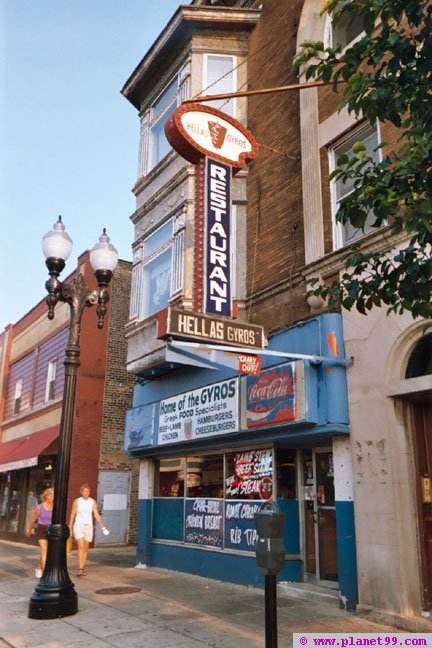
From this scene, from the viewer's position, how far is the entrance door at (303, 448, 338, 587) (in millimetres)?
9555

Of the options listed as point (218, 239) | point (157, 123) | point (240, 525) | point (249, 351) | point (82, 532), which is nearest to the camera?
point (249, 351)

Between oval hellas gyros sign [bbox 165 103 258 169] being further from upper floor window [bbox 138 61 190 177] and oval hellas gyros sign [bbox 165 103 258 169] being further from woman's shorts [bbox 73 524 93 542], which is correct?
woman's shorts [bbox 73 524 93 542]

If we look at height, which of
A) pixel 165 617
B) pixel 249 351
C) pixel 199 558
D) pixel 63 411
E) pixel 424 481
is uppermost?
pixel 249 351

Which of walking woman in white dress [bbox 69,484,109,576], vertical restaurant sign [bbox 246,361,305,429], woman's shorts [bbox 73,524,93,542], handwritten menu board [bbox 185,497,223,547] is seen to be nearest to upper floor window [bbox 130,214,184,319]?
vertical restaurant sign [bbox 246,361,305,429]

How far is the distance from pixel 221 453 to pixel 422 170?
26.8 ft

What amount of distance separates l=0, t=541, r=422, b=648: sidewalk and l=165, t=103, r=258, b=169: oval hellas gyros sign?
693cm

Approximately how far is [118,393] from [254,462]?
9.40 metres

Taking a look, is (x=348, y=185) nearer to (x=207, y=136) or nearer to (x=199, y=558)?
(x=207, y=136)

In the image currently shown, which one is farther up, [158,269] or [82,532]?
[158,269]

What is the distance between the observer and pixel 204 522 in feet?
38.7

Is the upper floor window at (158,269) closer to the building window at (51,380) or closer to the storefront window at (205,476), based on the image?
the storefront window at (205,476)

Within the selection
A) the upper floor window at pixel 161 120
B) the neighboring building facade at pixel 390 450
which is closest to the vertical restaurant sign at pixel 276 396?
the neighboring building facade at pixel 390 450

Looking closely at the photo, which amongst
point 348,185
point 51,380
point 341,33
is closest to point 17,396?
point 51,380

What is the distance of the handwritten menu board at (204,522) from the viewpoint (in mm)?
11375
